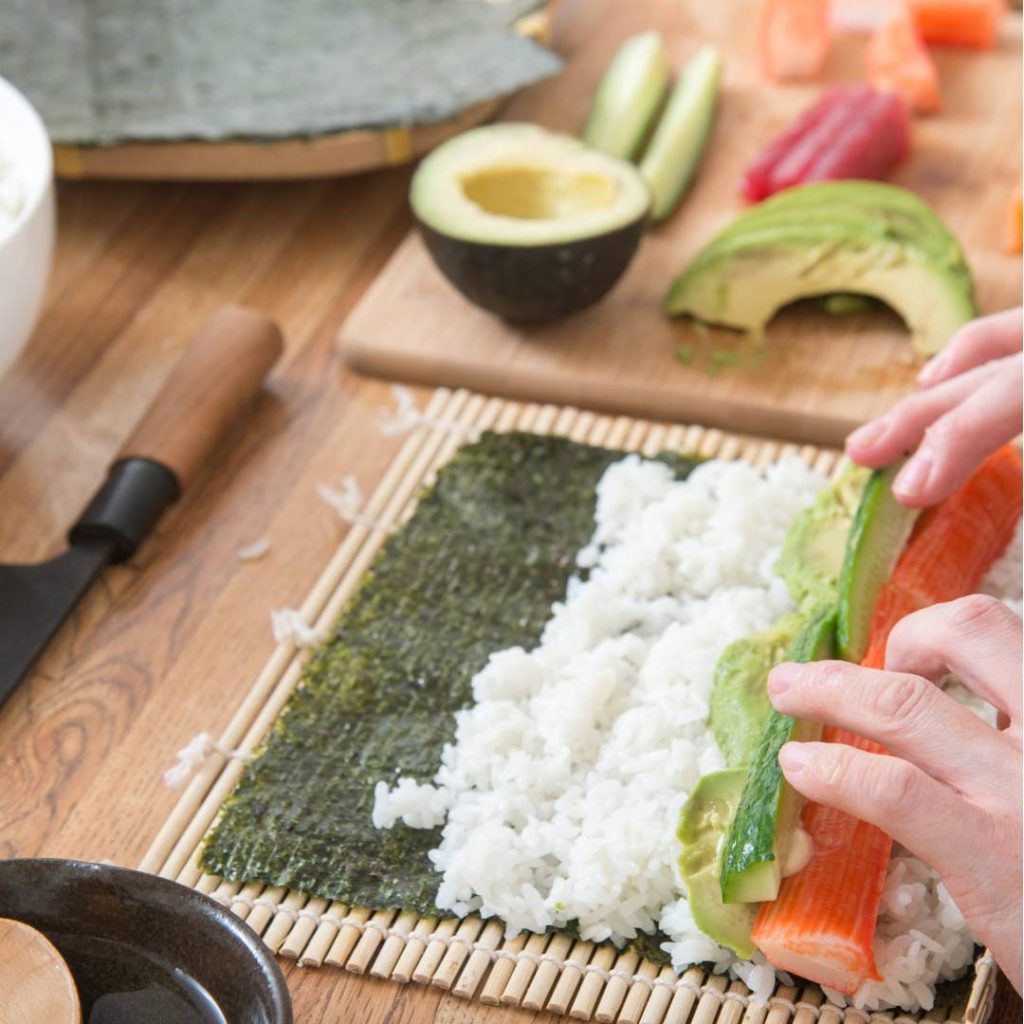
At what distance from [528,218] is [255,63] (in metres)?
0.63

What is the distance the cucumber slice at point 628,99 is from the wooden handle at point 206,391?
0.76 m

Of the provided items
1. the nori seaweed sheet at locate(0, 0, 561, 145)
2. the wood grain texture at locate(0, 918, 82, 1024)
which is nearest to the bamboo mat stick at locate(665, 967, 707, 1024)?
the wood grain texture at locate(0, 918, 82, 1024)

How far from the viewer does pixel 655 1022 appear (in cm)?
134

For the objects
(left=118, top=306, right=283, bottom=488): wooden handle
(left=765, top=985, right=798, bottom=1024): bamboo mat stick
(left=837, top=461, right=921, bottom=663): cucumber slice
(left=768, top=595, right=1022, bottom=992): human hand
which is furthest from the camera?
(left=118, top=306, right=283, bottom=488): wooden handle

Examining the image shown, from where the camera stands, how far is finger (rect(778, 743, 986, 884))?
1224mm

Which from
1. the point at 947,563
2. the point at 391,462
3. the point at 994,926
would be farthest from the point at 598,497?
the point at 994,926

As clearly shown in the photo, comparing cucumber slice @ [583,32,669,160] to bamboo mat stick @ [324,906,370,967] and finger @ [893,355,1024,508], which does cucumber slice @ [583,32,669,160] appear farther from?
bamboo mat stick @ [324,906,370,967]

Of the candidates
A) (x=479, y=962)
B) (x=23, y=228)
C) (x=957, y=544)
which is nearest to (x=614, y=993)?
(x=479, y=962)

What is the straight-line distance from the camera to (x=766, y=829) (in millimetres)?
1313

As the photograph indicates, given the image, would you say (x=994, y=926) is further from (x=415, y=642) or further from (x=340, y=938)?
(x=415, y=642)

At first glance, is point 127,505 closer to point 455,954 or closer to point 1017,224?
point 455,954

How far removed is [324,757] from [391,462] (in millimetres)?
544

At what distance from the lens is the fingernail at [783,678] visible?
53.2 inches

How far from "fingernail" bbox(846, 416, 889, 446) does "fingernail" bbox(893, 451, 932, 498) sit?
0.07m
